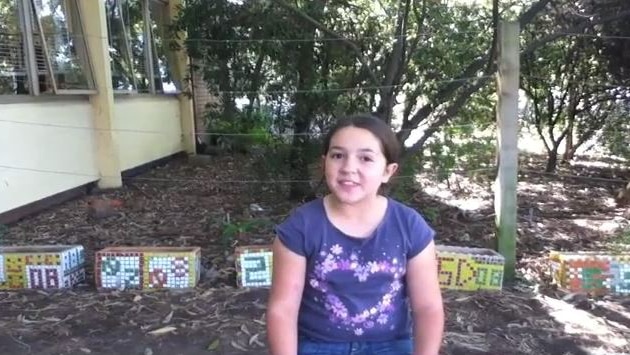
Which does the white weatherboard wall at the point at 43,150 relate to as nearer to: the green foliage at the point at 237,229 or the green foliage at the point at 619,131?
the green foliage at the point at 237,229

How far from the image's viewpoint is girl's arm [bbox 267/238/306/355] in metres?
1.77

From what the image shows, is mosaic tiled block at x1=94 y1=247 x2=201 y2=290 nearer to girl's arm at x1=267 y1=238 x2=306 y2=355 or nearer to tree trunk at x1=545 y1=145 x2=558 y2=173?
girl's arm at x1=267 y1=238 x2=306 y2=355

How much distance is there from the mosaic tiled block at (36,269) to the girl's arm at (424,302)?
8.96 feet

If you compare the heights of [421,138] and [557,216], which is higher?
[421,138]

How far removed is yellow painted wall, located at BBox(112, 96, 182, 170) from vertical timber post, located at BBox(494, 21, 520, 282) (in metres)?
5.10

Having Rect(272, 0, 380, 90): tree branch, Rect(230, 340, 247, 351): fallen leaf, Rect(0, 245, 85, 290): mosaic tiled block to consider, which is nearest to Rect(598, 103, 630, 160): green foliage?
Rect(272, 0, 380, 90): tree branch

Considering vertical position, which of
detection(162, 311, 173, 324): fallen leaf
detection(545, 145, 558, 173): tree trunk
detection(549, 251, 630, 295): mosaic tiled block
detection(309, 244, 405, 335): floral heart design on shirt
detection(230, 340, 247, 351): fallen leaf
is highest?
detection(309, 244, 405, 335): floral heart design on shirt

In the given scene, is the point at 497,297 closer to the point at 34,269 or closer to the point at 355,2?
Answer: the point at 34,269

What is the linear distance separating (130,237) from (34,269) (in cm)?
134

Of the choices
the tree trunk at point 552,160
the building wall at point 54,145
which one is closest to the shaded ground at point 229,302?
the building wall at point 54,145

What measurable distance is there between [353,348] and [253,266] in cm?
207

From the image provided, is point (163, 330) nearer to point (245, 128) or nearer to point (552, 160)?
point (245, 128)

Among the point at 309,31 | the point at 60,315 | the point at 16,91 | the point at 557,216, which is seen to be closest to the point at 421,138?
the point at 309,31

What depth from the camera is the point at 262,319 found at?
3.36 m
